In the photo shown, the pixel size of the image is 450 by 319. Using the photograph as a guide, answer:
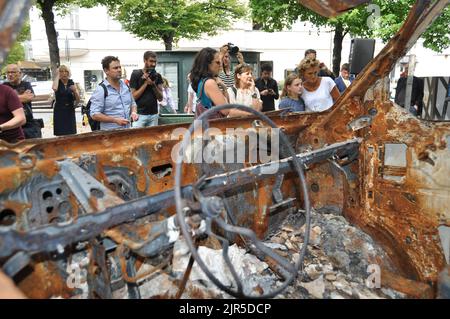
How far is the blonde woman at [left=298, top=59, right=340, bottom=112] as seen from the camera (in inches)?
189

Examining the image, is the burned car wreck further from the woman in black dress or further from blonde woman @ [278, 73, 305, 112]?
the woman in black dress

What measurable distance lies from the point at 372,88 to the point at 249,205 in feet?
4.07

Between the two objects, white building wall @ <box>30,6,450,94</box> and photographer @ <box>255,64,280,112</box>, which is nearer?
photographer @ <box>255,64,280,112</box>

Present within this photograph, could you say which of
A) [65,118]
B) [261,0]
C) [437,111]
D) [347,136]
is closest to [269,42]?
[261,0]

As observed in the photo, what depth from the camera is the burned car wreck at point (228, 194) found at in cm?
196

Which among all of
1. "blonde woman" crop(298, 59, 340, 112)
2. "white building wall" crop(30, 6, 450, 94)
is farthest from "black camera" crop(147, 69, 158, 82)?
"white building wall" crop(30, 6, 450, 94)

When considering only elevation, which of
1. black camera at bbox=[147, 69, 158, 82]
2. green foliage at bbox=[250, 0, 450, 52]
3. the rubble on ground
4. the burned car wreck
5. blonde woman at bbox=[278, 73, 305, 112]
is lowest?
the rubble on ground

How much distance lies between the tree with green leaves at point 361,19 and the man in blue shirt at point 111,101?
23.0ft

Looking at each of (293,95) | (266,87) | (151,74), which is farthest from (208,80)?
(266,87)

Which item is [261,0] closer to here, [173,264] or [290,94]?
[290,94]

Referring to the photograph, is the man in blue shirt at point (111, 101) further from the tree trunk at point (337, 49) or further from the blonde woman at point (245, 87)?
the tree trunk at point (337, 49)

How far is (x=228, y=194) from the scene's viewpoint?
3.00 meters

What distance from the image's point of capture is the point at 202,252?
2850mm

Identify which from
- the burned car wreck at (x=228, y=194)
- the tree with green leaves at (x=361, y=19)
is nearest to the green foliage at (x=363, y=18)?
the tree with green leaves at (x=361, y=19)
